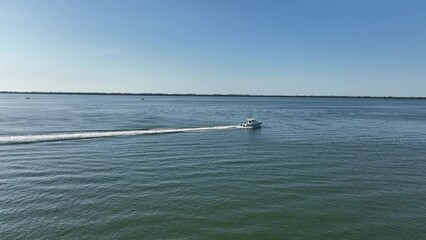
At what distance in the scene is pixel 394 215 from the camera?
24.6 m

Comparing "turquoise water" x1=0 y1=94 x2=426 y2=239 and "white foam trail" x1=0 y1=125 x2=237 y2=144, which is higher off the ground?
"white foam trail" x1=0 y1=125 x2=237 y2=144

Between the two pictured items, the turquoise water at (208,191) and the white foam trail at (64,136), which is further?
the white foam trail at (64,136)

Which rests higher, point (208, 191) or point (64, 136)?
point (64, 136)

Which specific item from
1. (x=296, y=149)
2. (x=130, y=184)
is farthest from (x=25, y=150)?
(x=296, y=149)

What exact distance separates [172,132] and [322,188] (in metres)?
39.9

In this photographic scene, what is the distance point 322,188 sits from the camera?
101ft

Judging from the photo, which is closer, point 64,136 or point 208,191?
point 208,191

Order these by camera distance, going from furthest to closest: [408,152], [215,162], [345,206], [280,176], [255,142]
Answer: [255,142]
[408,152]
[215,162]
[280,176]
[345,206]

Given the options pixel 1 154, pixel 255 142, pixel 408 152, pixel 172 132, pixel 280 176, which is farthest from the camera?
pixel 172 132

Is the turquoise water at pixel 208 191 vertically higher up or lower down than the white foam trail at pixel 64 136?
lower down

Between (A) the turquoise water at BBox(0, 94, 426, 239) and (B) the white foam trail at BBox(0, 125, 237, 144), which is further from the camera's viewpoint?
(B) the white foam trail at BBox(0, 125, 237, 144)

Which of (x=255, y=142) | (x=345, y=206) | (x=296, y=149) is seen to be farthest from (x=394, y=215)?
(x=255, y=142)

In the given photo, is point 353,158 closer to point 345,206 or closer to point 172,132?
point 345,206

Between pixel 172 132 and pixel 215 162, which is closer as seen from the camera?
pixel 215 162
